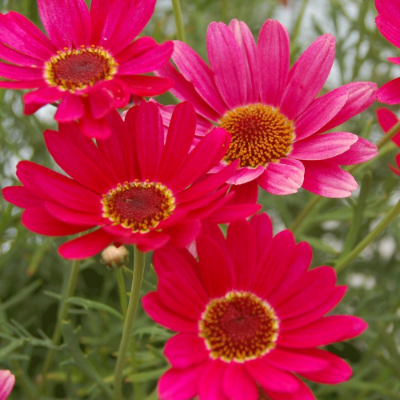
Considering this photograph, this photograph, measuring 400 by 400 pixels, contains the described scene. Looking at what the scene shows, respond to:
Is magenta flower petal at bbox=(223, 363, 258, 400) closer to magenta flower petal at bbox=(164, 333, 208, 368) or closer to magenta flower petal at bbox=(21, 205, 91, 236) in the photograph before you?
magenta flower petal at bbox=(164, 333, 208, 368)

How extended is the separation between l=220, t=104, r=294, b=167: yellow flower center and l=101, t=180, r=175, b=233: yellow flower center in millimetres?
A: 88

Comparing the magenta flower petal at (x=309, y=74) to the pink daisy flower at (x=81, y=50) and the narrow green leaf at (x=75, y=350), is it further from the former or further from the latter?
the narrow green leaf at (x=75, y=350)

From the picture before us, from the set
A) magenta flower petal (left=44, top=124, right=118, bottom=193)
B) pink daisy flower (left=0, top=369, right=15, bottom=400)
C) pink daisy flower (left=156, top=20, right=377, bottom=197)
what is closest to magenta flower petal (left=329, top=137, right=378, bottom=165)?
pink daisy flower (left=156, top=20, right=377, bottom=197)

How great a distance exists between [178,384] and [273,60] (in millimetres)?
325

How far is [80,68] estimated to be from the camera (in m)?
0.55

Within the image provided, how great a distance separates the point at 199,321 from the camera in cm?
51

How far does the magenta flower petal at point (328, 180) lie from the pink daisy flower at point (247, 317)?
2.1 inches

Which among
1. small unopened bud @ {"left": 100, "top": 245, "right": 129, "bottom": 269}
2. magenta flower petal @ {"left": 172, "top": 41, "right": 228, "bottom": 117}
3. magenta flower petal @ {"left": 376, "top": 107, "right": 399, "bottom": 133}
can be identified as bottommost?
small unopened bud @ {"left": 100, "top": 245, "right": 129, "bottom": 269}

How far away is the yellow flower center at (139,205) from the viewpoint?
507mm

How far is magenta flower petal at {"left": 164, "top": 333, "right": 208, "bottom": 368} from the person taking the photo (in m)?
0.43

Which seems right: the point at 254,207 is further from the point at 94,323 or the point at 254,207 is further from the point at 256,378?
the point at 94,323

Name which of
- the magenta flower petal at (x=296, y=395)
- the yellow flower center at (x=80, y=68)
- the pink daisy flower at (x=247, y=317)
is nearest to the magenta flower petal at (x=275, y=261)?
the pink daisy flower at (x=247, y=317)

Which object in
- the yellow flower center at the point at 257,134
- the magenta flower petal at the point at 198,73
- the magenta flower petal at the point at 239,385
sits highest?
the magenta flower petal at the point at 198,73

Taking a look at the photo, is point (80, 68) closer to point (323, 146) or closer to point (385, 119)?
point (323, 146)
